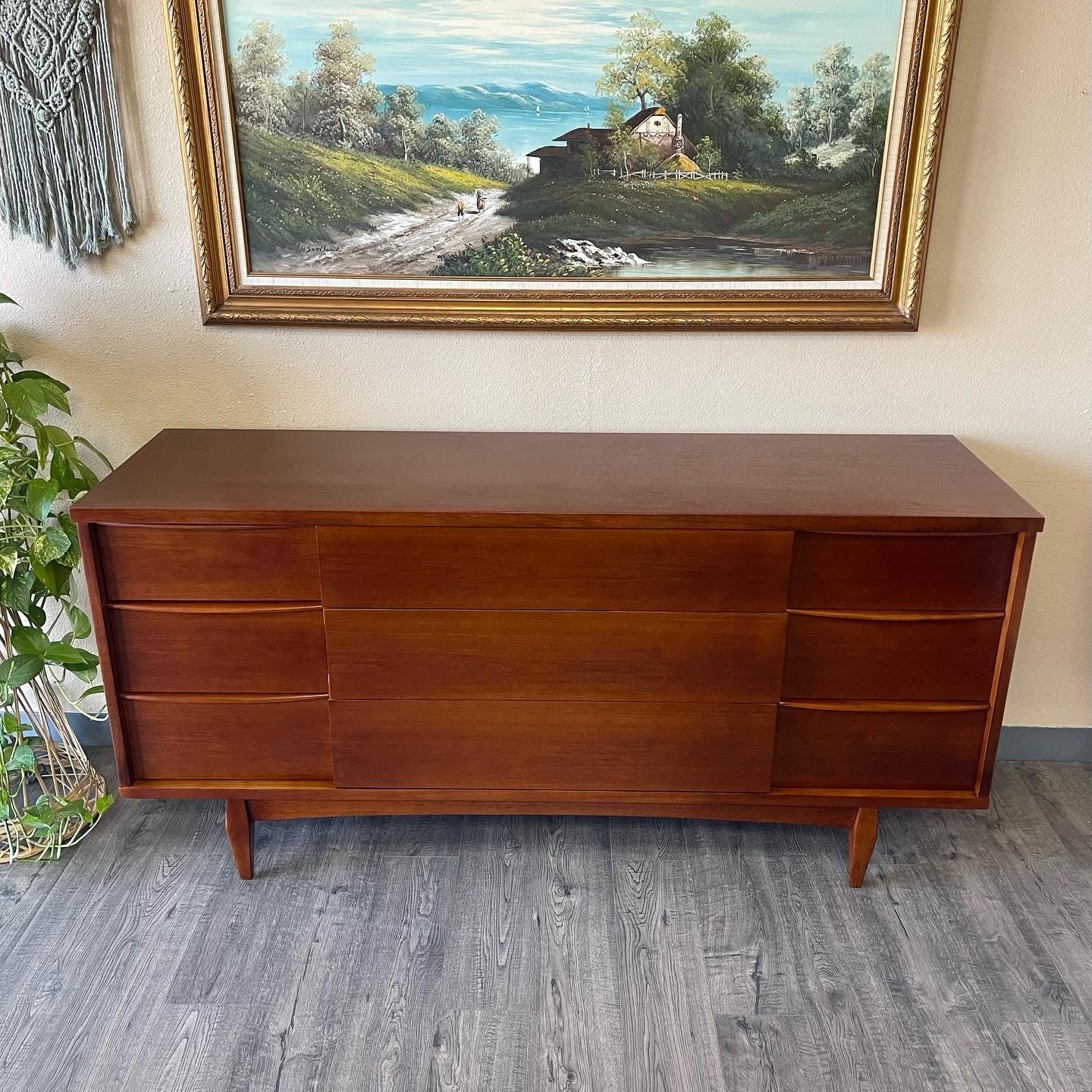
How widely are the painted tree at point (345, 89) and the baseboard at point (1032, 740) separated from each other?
136 cm

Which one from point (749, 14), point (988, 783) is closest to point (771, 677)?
point (988, 783)

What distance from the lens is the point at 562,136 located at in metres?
1.85

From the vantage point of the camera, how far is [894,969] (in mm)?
1712

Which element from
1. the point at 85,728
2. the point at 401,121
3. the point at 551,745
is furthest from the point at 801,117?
the point at 85,728

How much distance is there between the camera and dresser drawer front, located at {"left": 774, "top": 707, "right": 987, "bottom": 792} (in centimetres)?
173

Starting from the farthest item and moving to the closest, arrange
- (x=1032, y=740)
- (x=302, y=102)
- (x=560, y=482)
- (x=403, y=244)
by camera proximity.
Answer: (x=1032, y=740), (x=403, y=244), (x=302, y=102), (x=560, y=482)

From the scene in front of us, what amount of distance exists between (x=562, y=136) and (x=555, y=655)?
0.93 m

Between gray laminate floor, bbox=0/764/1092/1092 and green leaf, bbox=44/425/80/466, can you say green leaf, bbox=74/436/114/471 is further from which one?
gray laminate floor, bbox=0/764/1092/1092

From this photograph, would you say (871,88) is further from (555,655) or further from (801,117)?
(555,655)

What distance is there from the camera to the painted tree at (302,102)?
1806 millimetres

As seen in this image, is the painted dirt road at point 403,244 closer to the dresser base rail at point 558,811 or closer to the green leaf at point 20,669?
the green leaf at point 20,669

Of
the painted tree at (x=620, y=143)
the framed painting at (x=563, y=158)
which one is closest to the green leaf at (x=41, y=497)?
the framed painting at (x=563, y=158)

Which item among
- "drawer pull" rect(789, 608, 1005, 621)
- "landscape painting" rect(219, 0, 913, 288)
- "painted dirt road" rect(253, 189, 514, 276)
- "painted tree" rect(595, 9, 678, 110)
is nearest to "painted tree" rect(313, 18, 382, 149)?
"landscape painting" rect(219, 0, 913, 288)

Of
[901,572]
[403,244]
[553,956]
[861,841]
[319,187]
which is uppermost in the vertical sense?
[319,187]
